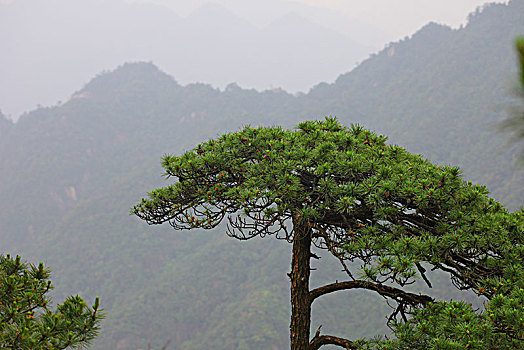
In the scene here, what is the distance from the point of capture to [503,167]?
2497cm

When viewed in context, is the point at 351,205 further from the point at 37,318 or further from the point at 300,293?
the point at 37,318

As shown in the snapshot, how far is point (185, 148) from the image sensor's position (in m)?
41.7

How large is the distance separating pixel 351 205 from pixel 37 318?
147 centimetres

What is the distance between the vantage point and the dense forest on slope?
25531mm

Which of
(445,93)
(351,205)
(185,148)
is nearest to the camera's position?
(351,205)

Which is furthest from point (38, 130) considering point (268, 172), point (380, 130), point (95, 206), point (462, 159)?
point (268, 172)

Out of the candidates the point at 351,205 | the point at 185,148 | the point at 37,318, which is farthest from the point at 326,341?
the point at 185,148

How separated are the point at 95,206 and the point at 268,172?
4047 centimetres

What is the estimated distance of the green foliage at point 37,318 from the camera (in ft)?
5.01

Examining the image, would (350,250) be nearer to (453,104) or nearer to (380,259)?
(380,259)

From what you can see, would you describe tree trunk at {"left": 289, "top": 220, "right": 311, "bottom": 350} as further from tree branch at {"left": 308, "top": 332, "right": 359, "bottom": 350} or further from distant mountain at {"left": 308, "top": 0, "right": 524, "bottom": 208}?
distant mountain at {"left": 308, "top": 0, "right": 524, "bottom": 208}

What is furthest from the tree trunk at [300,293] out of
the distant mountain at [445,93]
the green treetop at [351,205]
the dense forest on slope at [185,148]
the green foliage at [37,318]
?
the distant mountain at [445,93]

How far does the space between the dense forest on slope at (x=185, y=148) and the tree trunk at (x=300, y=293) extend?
16969 millimetres

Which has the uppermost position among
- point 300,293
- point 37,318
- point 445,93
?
point 445,93
